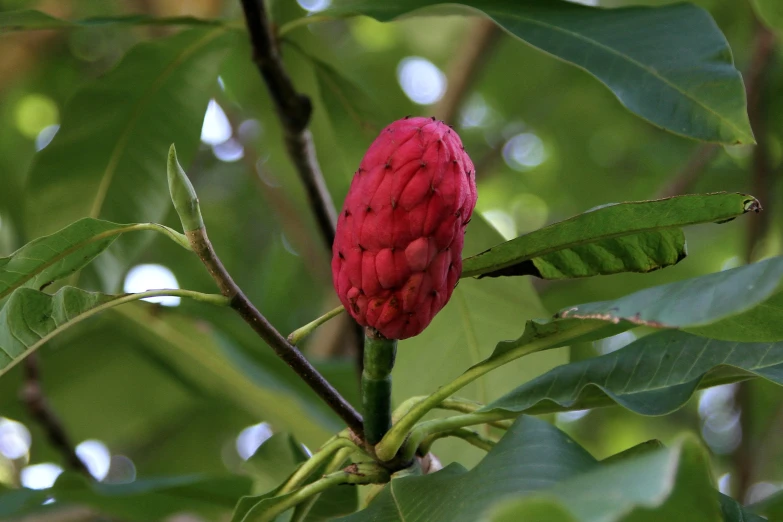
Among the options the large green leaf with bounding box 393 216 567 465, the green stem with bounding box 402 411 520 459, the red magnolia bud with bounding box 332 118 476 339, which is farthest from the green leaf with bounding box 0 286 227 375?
the large green leaf with bounding box 393 216 567 465

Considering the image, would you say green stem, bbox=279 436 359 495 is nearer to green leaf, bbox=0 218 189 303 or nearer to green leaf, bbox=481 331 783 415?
green leaf, bbox=481 331 783 415

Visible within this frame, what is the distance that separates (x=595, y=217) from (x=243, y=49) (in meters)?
1.08

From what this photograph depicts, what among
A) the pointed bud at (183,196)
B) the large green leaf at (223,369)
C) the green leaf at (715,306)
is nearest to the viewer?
the green leaf at (715,306)

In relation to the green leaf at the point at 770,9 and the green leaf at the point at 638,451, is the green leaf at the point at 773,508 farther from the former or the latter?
the green leaf at the point at 770,9

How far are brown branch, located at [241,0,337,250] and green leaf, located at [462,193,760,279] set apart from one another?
1.95ft

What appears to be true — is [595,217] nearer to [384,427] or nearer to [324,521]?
[384,427]

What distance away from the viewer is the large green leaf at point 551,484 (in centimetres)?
50

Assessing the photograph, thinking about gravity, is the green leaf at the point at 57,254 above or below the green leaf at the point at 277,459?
above

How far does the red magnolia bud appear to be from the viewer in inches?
31.3

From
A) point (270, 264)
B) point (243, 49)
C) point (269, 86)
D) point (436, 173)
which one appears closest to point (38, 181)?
point (269, 86)

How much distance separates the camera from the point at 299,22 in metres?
1.41

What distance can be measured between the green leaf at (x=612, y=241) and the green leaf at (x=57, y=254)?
0.39 meters

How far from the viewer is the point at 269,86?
4.52ft

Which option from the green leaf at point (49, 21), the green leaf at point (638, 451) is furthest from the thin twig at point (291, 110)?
the green leaf at point (638, 451)
